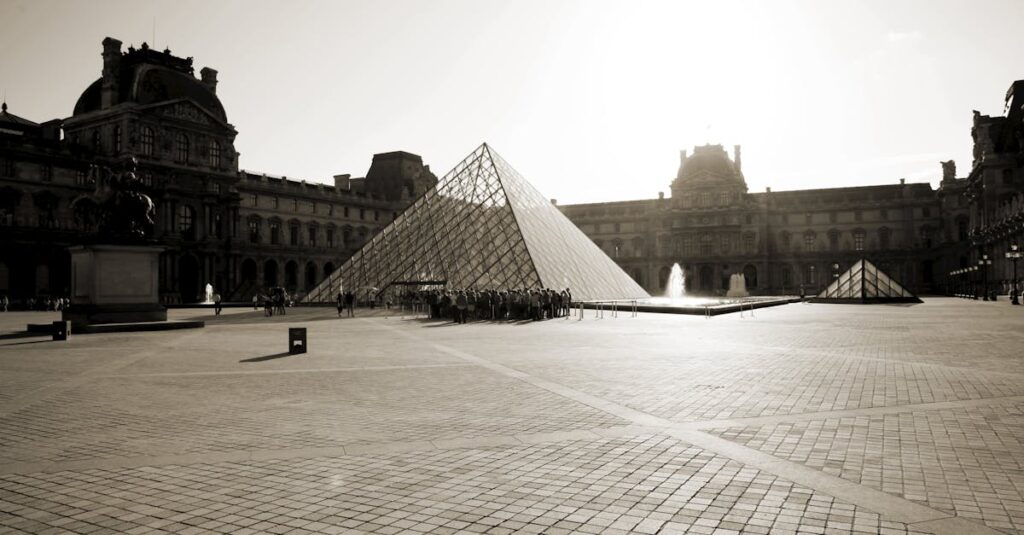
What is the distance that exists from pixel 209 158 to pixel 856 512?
181 feet

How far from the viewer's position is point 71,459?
523 cm

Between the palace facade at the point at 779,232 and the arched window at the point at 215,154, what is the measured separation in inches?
1855

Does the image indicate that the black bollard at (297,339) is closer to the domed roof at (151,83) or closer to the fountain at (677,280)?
the domed roof at (151,83)

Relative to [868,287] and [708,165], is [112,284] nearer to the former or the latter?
[868,287]

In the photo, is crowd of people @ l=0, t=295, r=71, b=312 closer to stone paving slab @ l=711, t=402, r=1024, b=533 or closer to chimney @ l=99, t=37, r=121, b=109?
chimney @ l=99, t=37, r=121, b=109

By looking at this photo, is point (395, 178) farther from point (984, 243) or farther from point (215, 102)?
point (984, 243)

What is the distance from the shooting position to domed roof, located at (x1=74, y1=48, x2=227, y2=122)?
1892 inches

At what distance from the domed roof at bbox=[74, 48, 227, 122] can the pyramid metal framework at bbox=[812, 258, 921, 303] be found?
46551 millimetres

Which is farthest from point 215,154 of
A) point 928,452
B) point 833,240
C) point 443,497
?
point 833,240

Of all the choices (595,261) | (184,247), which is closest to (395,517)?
(595,261)

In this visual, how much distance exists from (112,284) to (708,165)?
70.4 meters

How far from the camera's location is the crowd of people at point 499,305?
24188 millimetres

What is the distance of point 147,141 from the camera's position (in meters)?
47.8

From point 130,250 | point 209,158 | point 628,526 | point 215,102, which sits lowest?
point 628,526
